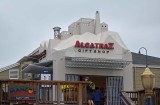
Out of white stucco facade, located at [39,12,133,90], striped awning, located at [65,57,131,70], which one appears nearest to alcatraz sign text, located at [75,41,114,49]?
white stucco facade, located at [39,12,133,90]

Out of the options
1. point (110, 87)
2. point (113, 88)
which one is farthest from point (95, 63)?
point (113, 88)

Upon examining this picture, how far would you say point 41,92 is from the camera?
627 inches

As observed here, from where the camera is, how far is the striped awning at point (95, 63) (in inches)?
840

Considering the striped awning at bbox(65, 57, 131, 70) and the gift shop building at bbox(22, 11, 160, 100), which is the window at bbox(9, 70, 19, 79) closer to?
the gift shop building at bbox(22, 11, 160, 100)

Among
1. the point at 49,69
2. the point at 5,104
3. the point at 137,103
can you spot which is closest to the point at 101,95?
the point at 49,69

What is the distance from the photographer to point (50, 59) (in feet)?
73.9

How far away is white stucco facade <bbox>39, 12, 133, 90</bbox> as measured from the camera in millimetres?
21531

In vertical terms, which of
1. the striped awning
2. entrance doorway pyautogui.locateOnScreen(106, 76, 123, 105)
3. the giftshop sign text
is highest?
the giftshop sign text

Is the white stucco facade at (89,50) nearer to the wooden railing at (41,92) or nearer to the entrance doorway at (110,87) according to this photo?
the entrance doorway at (110,87)

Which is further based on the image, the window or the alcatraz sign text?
the window

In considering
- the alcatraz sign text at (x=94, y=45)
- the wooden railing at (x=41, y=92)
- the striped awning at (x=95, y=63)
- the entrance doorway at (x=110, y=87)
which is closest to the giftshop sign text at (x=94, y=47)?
the alcatraz sign text at (x=94, y=45)

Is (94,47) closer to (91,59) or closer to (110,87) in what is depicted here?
(91,59)

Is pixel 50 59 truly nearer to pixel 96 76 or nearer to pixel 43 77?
pixel 43 77

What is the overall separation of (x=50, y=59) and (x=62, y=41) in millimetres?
1220
